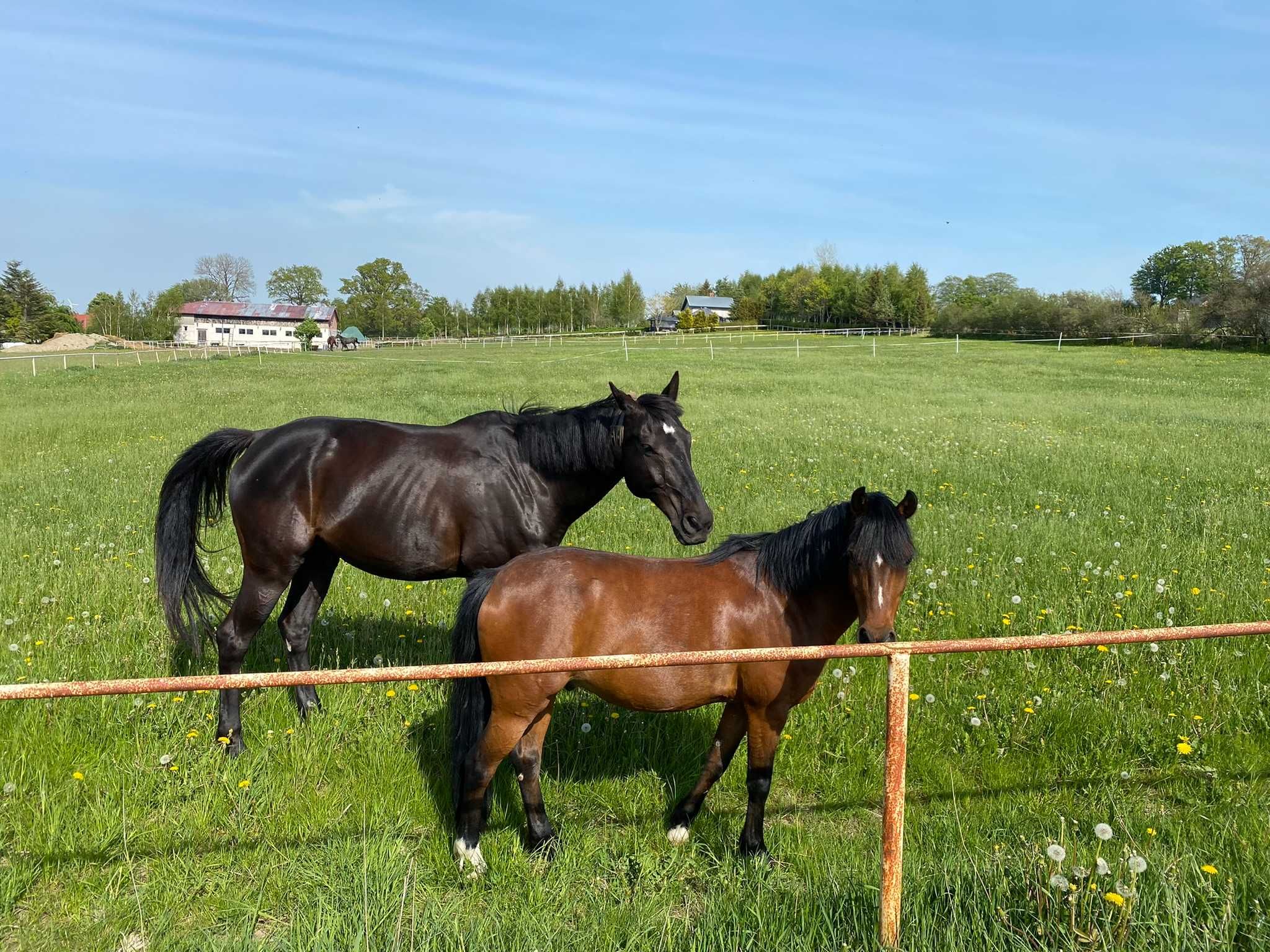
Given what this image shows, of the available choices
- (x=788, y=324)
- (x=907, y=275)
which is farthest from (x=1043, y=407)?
(x=788, y=324)

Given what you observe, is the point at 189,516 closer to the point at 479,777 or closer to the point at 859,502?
the point at 479,777

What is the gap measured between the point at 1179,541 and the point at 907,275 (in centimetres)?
10912

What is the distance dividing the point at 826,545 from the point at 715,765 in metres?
1.33

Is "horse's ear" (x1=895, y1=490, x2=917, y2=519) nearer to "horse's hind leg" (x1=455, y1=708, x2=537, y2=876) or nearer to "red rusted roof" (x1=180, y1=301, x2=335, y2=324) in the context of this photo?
"horse's hind leg" (x1=455, y1=708, x2=537, y2=876)

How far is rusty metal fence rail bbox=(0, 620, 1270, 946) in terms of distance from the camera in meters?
2.47

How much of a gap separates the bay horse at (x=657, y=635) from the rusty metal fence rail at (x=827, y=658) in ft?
2.82

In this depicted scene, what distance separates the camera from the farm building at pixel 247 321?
126 m

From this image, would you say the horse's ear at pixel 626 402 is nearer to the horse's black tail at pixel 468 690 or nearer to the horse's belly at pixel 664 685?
the horse's black tail at pixel 468 690

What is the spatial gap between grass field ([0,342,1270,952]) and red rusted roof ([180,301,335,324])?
126519 mm

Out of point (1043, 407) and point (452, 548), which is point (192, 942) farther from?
point (1043, 407)

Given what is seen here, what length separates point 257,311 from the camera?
129 meters

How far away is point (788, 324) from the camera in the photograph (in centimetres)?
12456

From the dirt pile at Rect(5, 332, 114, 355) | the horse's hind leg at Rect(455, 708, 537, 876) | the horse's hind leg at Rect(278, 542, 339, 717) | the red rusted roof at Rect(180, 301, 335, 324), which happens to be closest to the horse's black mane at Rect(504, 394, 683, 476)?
the horse's hind leg at Rect(278, 542, 339, 717)

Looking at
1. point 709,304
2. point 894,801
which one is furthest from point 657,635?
point 709,304
